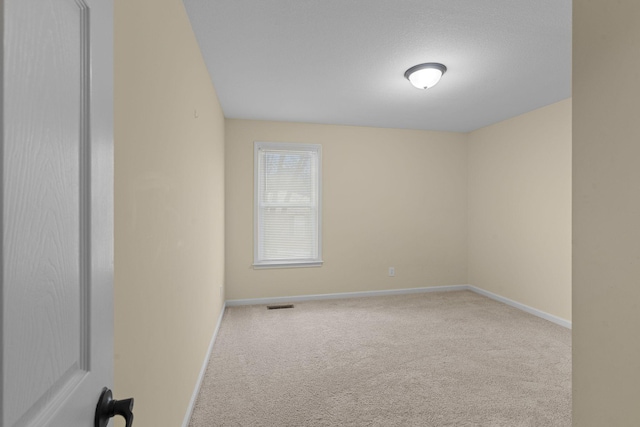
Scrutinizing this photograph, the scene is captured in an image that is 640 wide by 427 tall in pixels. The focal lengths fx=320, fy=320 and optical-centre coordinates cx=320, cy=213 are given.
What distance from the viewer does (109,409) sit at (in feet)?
2.17

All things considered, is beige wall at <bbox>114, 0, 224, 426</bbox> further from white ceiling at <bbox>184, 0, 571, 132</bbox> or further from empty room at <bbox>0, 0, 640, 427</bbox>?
white ceiling at <bbox>184, 0, 571, 132</bbox>

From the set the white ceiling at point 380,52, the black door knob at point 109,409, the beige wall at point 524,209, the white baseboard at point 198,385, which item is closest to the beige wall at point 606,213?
the white ceiling at point 380,52

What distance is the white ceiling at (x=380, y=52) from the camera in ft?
6.58

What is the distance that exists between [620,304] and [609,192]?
1.23 ft

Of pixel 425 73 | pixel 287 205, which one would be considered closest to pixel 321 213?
pixel 287 205

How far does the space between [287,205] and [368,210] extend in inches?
48.6

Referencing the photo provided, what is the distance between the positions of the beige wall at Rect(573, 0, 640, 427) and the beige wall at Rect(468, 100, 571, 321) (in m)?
2.94

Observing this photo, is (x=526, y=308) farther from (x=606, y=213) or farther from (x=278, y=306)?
(x=606, y=213)

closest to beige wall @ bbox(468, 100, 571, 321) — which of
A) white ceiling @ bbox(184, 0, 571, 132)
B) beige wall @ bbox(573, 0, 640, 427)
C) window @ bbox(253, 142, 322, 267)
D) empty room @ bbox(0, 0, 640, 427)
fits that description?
empty room @ bbox(0, 0, 640, 427)

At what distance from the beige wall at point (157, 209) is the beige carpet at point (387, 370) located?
0.46 meters

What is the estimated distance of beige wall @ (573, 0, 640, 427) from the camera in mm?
1022

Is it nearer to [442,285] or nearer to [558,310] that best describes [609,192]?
[558,310]

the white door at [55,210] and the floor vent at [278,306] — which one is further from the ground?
the white door at [55,210]

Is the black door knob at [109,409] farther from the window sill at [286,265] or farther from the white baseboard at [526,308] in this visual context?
the white baseboard at [526,308]
